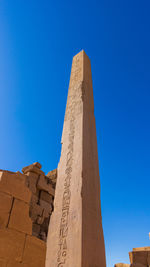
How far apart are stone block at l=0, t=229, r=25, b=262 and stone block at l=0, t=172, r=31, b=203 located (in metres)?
0.38

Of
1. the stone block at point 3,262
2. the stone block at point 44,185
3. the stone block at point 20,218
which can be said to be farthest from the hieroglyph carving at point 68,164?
the stone block at point 44,185

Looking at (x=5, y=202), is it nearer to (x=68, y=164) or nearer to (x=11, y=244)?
(x=11, y=244)

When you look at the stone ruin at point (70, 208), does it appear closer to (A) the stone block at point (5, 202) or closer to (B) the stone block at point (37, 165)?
(A) the stone block at point (5, 202)

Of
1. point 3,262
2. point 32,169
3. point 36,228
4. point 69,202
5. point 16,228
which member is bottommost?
point 3,262

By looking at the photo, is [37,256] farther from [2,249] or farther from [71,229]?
[71,229]

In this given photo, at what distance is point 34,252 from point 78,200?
48.0 inches

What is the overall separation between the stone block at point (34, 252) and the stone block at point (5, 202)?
0.42 m

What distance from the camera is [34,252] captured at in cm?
245

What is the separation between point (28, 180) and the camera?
6.91m

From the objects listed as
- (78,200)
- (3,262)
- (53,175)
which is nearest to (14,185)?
(3,262)

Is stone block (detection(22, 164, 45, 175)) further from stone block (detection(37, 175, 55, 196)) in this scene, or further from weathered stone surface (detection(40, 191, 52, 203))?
weathered stone surface (detection(40, 191, 52, 203))

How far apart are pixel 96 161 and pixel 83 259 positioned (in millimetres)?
1819

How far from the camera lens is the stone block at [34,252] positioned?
2345 millimetres

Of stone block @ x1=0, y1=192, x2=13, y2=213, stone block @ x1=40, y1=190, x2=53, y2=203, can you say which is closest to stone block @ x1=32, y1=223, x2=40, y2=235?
stone block @ x1=40, y1=190, x2=53, y2=203
